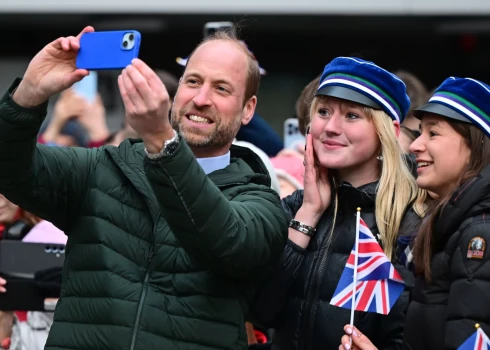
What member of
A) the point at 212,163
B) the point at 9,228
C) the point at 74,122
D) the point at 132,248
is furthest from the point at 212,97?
the point at 74,122

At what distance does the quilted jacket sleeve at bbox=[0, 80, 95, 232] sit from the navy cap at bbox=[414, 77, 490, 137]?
1.24 metres

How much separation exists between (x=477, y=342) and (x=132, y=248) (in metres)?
1.17

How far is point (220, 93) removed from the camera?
12.3 ft

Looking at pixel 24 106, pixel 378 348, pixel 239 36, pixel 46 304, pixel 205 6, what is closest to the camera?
pixel 24 106

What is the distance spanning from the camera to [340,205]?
390cm

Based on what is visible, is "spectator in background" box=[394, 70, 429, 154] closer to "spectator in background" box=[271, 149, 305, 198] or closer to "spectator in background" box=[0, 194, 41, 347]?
"spectator in background" box=[271, 149, 305, 198]

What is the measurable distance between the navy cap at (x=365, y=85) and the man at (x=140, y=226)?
0.44 meters

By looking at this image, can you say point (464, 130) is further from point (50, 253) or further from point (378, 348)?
point (50, 253)

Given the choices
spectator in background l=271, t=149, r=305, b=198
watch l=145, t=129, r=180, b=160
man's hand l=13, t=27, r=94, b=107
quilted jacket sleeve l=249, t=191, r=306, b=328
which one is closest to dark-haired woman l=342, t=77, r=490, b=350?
quilted jacket sleeve l=249, t=191, r=306, b=328

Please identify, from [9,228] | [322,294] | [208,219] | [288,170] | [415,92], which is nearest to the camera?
[208,219]

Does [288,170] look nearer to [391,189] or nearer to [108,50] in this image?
[391,189]

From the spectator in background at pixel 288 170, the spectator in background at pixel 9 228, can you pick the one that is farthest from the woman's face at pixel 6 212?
the spectator in background at pixel 288 170
